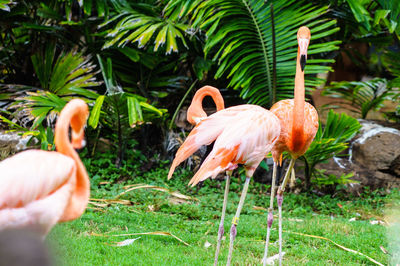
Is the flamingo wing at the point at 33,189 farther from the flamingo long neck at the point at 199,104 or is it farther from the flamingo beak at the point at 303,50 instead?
the flamingo beak at the point at 303,50

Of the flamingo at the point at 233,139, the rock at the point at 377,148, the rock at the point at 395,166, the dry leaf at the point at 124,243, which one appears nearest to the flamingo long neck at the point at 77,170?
the flamingo at the point at 233,139

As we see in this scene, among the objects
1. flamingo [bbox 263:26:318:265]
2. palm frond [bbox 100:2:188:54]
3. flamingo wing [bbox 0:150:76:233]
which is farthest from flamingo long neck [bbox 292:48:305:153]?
palm frond [bbox 100:2:188:54]

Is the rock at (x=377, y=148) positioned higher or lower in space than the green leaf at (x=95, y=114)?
lower

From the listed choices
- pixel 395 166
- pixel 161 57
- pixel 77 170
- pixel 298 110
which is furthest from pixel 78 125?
pixel 395 166

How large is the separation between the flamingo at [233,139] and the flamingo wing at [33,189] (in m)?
1.12

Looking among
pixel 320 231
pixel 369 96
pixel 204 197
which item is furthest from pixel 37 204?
pixel 369 96

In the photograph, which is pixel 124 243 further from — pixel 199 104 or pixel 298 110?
pixel 298 110

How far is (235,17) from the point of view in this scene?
5.98m

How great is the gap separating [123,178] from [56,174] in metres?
4.39

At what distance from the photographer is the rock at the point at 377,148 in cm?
667

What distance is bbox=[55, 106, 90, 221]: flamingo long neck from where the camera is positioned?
2.00m

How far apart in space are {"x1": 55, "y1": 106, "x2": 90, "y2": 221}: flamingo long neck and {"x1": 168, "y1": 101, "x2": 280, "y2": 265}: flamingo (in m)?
0.98

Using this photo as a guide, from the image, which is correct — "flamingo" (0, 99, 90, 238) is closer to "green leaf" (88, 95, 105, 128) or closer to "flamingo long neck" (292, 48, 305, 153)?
"flamingo long neck" (292, 48, 305, 153)

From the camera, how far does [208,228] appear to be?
4363 millimetres
